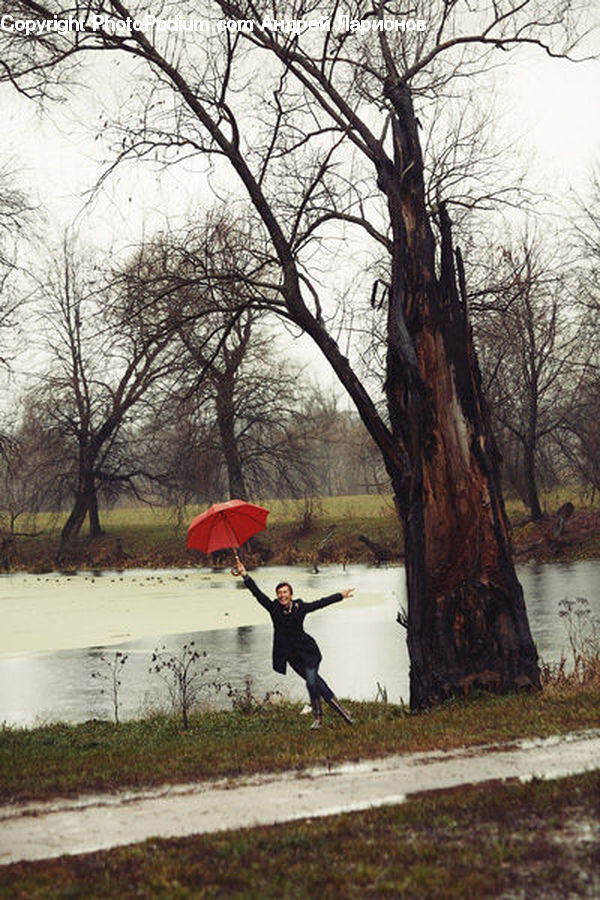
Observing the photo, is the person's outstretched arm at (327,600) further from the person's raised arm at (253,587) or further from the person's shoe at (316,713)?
the person's shoe at (316,713)

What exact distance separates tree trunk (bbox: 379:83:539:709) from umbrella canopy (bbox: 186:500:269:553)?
2.74 metres

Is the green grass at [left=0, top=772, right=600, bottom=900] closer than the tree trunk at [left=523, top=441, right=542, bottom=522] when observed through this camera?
Yes

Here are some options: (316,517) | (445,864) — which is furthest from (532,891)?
(316,517)

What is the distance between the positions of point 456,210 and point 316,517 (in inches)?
1521

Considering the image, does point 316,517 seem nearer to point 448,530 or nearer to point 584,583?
point 584,583

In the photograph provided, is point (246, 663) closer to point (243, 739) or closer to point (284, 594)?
point (243, 739)

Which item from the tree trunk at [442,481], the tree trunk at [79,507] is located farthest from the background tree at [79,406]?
the tree trunk at [442,481]

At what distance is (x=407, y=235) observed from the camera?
1633 centimetres

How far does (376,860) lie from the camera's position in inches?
270

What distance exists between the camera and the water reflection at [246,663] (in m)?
18.2

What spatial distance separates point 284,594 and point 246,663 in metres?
9.03

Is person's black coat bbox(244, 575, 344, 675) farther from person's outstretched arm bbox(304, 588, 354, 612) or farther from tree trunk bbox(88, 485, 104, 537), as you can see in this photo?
tree trunk bbox(88, 485, 104, 537)

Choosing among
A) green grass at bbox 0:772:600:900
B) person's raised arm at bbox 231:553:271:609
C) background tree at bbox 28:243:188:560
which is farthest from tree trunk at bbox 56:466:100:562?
green grass at bbox 0:772:600:900

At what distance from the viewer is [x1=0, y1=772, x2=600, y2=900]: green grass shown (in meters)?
6.29
